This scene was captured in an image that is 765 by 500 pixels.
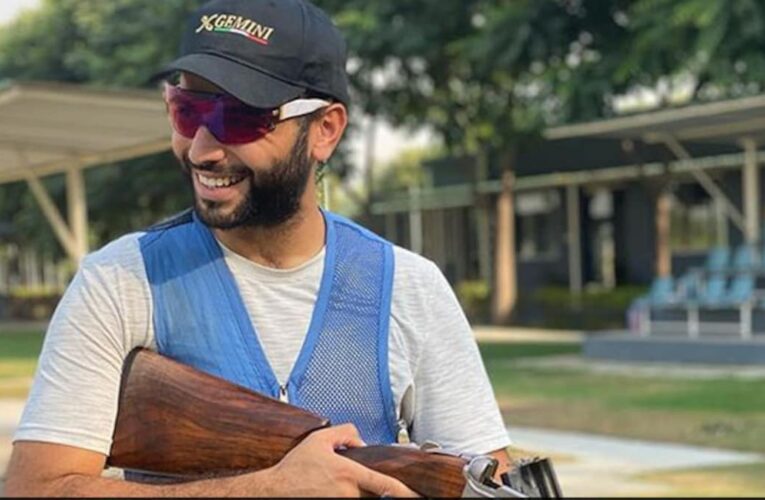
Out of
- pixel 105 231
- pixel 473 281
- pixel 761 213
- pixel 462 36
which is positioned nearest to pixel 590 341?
pixel 462 36

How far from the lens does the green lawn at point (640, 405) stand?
1096cm

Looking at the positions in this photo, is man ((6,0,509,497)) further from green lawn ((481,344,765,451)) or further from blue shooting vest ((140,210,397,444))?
green lawn ((481,344,765,451))

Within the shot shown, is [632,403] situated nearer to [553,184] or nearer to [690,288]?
[690,288]

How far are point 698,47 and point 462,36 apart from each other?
6.11 m

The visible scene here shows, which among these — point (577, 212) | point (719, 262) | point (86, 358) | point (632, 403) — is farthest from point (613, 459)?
point (577, 212)

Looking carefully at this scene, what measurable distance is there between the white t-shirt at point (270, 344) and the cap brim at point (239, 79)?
244 mm

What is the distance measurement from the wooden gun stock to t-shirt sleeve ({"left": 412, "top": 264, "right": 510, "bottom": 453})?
338 mm

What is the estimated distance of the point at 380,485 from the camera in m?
1.62

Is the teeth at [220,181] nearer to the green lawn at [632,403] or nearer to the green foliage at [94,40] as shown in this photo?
the green lawn at [632,403]

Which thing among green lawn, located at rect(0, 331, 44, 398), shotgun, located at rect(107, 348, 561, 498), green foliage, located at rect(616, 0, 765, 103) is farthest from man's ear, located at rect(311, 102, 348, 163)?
green foliage, located at rect(616, 0, 765, 103)

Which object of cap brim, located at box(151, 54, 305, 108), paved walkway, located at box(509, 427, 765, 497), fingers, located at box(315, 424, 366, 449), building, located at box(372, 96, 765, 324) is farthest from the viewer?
building, located at box(372, 96, 765, 324)

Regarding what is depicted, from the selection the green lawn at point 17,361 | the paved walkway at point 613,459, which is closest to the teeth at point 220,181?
the paved walkway at point 613,459

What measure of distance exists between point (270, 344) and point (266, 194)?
0.21 m

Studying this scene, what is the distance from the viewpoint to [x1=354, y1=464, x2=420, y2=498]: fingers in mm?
1602
